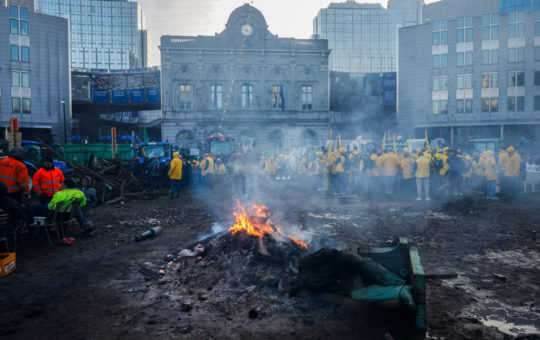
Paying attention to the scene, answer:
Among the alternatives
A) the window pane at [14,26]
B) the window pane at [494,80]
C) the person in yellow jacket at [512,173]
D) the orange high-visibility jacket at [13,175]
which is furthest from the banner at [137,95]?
the window pane at [494,80]

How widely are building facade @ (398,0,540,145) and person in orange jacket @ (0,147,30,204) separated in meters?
45.2

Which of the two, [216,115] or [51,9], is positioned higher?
[51,9]

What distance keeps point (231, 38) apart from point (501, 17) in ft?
106

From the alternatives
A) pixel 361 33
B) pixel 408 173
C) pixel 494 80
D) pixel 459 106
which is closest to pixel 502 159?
pixel 408 173

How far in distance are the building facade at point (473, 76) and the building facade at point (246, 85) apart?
517 inches

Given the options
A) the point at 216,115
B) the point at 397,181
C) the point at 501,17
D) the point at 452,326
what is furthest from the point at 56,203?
the point at 501,17

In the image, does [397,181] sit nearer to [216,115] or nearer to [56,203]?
[56,203]

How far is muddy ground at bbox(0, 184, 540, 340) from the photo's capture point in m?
4.14

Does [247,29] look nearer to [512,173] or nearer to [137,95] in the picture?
[137,95]

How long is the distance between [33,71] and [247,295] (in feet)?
148

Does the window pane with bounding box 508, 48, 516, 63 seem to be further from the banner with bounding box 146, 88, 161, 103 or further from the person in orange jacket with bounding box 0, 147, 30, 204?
the person in orange jacket with bounding box 0, 147, 30, 204

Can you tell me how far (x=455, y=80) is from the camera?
43.7 meters

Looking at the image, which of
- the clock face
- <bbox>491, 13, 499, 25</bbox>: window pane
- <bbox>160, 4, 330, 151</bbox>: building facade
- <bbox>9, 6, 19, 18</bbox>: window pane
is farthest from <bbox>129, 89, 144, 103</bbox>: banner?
<bbox>491, 13, 499, 25</bbox>: window pane

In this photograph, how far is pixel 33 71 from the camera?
129ft
